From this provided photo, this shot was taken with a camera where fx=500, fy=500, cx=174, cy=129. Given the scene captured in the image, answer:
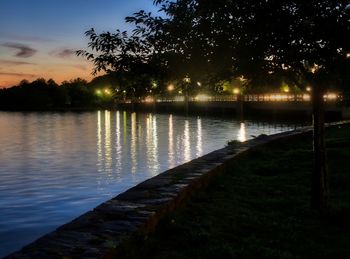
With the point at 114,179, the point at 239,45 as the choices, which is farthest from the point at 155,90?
the point at 114,179

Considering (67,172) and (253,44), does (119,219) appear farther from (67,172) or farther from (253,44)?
(67,172)

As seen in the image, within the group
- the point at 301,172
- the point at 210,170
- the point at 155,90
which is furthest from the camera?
the point at 301,172

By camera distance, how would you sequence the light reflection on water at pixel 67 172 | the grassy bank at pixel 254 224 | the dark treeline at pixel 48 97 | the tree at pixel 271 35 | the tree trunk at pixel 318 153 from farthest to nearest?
the dark treeline at pixel 48 97 < the light reflection on water at pixel 67 172 < the tree trunk at pixel 318 153 < the tree at pixel 271 35 < the grassy bank at pixel 254 224

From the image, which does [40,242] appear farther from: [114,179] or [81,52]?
[114,179]

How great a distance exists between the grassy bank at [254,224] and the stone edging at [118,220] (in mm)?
222

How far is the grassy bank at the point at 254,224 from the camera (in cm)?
720

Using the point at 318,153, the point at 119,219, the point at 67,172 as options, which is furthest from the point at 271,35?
the point at 67,172

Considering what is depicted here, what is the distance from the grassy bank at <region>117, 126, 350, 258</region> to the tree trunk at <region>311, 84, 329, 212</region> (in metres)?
0.30

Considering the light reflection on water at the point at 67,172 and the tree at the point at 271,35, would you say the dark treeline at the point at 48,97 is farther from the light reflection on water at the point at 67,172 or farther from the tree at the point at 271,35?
the tree at the point at 271,35

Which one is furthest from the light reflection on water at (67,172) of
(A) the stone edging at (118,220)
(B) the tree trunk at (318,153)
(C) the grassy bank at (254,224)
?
(B) the tree trunk at (318,153)

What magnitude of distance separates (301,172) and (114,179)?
28.9 ft

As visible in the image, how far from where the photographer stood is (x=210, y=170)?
13031 mm

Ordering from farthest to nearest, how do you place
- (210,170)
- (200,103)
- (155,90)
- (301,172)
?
(200,103) < (301,172) < (210,170) < (155,90)

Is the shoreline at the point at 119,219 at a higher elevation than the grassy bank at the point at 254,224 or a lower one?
higher
